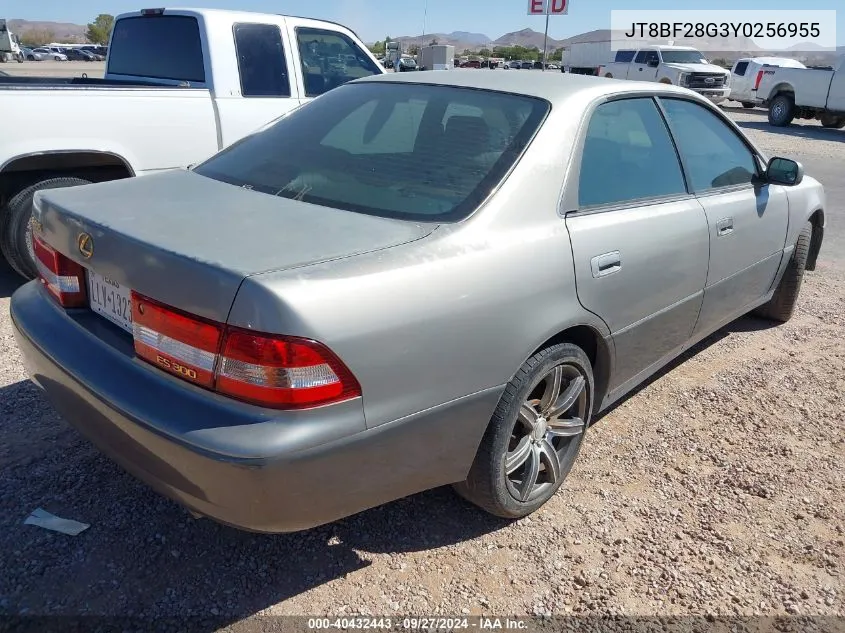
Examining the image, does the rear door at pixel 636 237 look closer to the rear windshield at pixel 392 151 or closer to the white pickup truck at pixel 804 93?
the rear windshield at pixel 392 151

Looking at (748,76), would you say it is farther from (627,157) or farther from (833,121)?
(627,157)

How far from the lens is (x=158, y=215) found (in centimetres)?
232

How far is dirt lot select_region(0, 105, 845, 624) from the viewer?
7.73 ft

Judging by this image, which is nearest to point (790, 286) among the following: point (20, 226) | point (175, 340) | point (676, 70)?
point (175, 340)

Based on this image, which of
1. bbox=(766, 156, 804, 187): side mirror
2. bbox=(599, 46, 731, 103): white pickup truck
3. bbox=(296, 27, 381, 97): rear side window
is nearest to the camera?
bbox=(766, 156, 804, 187): side mirror

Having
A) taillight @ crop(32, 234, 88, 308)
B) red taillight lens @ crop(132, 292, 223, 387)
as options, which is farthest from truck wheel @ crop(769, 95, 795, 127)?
red taillight lens @ crop(132, 292, 223, 387)

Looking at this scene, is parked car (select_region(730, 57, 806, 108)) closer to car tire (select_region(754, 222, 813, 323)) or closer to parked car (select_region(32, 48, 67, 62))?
car tire (select_region(754, 222, 813, 323))

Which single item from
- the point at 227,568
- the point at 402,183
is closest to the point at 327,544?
the point at 227,568

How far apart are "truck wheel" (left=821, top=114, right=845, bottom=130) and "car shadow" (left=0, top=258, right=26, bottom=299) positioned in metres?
20.3

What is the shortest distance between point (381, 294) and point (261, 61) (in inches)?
173

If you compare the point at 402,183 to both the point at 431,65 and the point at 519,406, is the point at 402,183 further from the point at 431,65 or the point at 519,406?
the point at 431,65

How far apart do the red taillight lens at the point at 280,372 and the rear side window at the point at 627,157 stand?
1.34 m

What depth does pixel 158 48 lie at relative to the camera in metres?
6.00

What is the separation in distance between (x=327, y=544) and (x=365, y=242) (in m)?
1.17
